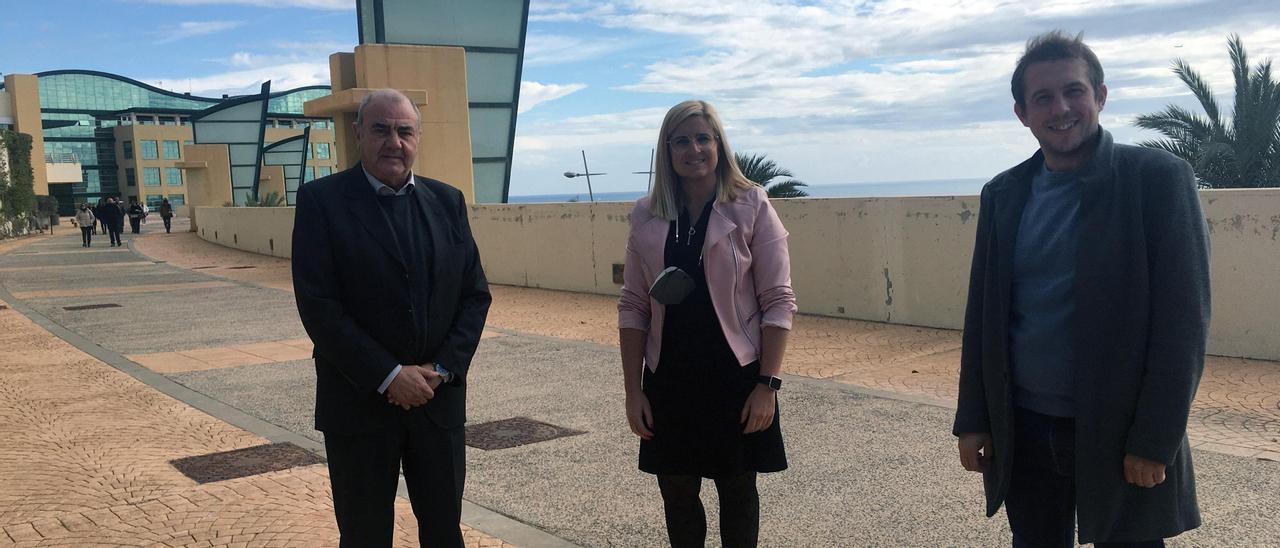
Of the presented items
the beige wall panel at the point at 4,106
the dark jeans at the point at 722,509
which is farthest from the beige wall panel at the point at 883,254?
the beige wall panel at the point at 4,106

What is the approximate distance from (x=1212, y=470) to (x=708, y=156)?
3345 mm

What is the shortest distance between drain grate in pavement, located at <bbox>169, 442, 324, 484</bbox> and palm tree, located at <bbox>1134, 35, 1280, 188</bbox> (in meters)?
17.7

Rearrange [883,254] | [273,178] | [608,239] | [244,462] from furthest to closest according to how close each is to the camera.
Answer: [273,178] → [608,239] → [883,254] → [244,462]

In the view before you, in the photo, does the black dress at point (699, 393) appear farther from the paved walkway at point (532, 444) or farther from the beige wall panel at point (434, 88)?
the beige wall panel at point (434, 88)

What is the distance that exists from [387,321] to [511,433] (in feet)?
11.7

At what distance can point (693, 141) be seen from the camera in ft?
10.6

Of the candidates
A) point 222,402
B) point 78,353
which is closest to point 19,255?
point 78,353

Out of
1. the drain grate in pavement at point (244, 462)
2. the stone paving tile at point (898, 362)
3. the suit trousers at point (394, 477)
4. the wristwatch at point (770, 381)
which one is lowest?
the stone paving tile at point (898, 362)

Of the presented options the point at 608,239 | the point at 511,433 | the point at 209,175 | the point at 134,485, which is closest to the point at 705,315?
the point at 511,433

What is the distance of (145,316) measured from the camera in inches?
551

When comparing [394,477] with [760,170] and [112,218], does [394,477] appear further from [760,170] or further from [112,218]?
[112,218]

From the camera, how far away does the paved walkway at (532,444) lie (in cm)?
453

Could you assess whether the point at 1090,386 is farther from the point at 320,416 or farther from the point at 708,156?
the point at 320,416

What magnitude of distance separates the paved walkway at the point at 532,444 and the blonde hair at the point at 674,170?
66.6 inches
